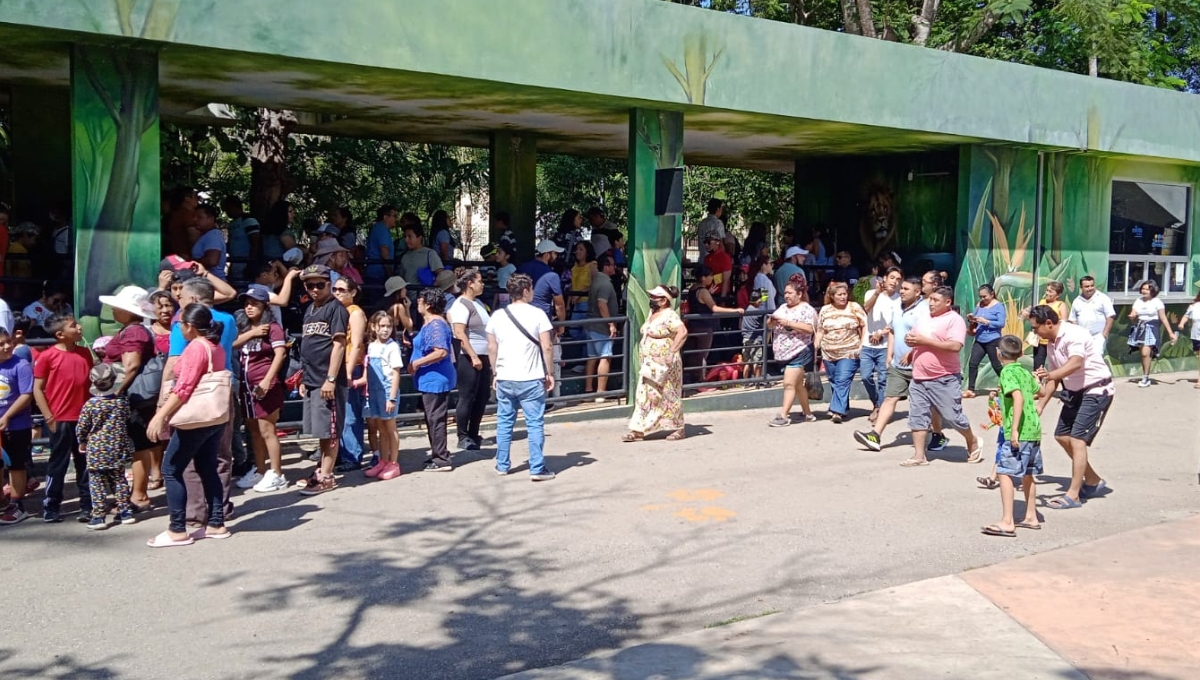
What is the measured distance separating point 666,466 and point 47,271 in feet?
20.4

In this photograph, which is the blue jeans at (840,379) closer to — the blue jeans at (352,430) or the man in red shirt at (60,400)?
the blue jeans at (352,430)

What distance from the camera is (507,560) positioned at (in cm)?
737

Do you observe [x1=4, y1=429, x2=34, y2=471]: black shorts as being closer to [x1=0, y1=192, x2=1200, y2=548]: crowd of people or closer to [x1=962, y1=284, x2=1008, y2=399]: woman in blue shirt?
[x1=0, y1=192, x2=1200, y2=548]: crowd of people

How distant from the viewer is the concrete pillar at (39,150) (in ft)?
40.0

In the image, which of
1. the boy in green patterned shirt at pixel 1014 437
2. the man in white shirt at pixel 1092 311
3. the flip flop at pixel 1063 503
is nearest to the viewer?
the boy in green patterned shirt at pixel 1014 437

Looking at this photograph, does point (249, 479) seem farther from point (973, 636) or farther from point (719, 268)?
point (719, 268)

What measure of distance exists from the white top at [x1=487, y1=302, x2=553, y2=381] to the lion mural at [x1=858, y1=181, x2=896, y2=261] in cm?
893

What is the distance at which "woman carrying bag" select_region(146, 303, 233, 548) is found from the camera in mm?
7281

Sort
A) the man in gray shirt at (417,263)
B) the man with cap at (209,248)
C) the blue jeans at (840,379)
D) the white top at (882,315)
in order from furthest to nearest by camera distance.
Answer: the man in gray shirt at (417,263)
the blue jeans at (840,379)
the white top at (882,315)
the man with cap at (209,248)

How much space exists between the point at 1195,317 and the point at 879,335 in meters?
8.08

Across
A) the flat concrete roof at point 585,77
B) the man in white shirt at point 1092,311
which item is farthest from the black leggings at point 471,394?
the man in white shirt at point 1092,311

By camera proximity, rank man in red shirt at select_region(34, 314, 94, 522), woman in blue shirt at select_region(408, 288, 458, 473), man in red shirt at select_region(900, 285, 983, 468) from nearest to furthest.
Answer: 1. man in red shirt at select_region(34, 314, 94, 522)
2. woman in blue shirt at select_region(408, 288, 458, 473)
3. man in red shirt at select_region(900, 285, 983, 468)

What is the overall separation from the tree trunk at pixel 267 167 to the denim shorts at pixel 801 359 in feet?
25.0

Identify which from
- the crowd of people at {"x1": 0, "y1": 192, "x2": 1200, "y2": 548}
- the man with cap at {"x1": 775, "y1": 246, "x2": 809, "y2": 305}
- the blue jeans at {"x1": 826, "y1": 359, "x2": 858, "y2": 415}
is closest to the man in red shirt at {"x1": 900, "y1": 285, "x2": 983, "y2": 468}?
the crowd of people at {"x1": 0, "y1": 192, "x2": 1200, "y2": 548}
